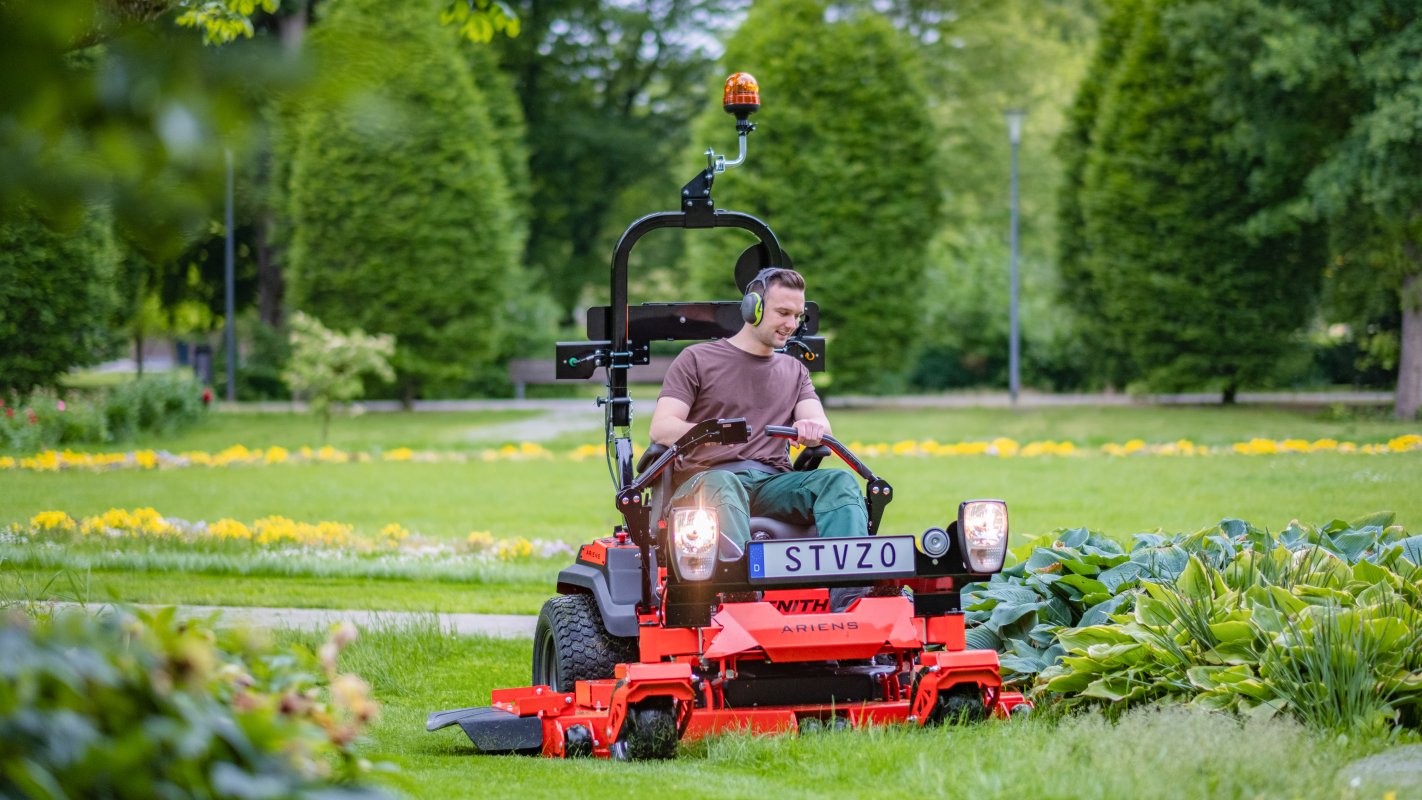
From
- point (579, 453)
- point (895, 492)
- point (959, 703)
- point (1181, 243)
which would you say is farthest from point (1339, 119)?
point (959, 703)

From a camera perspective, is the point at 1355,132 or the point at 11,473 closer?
the point at 11,473

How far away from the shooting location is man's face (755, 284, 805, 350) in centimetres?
566

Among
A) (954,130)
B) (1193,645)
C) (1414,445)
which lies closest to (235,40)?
(1193,645)

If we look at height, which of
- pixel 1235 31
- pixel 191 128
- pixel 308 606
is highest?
pixel 1235 31

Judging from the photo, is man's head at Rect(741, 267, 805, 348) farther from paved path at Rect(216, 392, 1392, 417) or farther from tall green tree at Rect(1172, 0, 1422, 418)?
paved path at Rect(216, 392, 1392, 417)

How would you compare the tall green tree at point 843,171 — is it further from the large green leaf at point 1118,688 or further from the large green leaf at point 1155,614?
the large green leaf at point 1118,688

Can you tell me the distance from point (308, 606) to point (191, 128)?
24.4ft

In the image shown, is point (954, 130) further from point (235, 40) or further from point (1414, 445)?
point (235, 40)

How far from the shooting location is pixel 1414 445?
15.7 m

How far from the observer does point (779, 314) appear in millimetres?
5695

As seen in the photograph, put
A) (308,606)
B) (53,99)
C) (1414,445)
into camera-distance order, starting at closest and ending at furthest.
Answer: (53,99) < (308,606) < (1414,445)

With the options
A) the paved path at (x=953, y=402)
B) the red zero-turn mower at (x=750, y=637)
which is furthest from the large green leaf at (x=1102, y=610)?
the paved path at (x=953, y=402)

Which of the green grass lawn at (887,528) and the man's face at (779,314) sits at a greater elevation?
the man's face at (779,314)

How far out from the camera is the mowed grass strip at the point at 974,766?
3.78m
